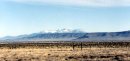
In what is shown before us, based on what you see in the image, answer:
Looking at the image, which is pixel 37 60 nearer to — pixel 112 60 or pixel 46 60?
pixel 46 60

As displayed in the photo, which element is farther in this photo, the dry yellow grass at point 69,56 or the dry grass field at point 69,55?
the dry grass field at point 69,55

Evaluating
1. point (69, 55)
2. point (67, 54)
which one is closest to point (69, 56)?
point (69, 55)

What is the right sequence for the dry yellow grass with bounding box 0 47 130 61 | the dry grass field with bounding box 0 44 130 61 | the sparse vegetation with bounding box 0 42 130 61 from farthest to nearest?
the sparse vegetation with bounding box 0 42 130 61 < the dry grass field with bounding box 0 44 130 61 < the dry yellow grass with bounding box 0 47 130 61

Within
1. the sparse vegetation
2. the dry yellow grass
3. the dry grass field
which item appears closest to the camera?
the dry yellow grass

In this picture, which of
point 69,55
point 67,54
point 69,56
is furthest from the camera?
point 67,54

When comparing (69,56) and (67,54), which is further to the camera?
(67,54)

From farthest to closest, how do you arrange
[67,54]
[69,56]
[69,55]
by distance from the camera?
[67,54] → [69,55] → [69,56]

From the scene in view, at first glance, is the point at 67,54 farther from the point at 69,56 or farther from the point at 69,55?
the point at 69,56

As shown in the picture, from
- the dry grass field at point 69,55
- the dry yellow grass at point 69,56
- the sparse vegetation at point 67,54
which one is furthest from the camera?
the sparse vegetation at point 67,54

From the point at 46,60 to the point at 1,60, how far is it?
244 inches

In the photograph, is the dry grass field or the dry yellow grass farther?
the dry grass field

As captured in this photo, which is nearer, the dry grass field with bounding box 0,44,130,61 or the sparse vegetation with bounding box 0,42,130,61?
the dry grass field with bounding box 0,44,130,61

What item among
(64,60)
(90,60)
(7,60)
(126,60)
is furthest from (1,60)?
(126,60)

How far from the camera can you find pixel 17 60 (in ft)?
148
